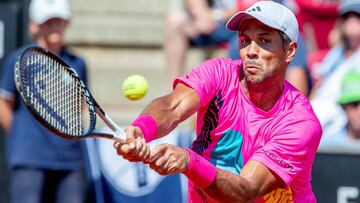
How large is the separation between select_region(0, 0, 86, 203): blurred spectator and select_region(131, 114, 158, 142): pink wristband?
98.0 inches

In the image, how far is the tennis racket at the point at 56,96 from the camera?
13.1ft

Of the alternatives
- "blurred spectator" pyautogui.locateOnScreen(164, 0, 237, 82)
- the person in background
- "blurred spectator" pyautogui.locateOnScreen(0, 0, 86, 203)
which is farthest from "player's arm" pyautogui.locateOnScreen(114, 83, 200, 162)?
"blurred spectator" pyautogui.locateOnScreen(164, 0, 237, 82)

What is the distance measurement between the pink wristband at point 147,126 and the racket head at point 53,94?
0.19m

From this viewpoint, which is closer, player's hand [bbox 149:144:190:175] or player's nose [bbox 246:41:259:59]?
player's hand [bbox 149:144:190:175]

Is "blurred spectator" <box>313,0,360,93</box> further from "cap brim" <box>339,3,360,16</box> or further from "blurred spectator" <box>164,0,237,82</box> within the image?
"blurred spectator" <box>164,0,237,82</box>


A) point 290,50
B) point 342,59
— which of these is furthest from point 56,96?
point 342,59

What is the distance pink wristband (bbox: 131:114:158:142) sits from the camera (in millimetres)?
4164

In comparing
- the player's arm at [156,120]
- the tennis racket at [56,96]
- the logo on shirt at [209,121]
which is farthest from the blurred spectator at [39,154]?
the tennis racket at [56,96]

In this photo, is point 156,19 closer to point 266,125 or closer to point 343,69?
point 343,69

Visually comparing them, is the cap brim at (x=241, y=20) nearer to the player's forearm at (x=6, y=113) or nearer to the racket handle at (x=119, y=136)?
the racket handle at (x=119, y=136)

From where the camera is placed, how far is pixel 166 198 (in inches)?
266

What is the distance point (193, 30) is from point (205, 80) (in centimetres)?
348

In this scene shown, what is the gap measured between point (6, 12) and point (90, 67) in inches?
38.8

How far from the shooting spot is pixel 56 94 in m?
4.23
